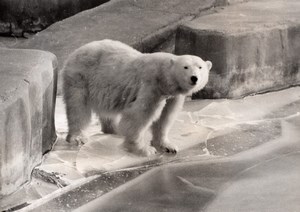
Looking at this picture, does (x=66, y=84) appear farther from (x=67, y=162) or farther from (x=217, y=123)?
(x=217, y=123)

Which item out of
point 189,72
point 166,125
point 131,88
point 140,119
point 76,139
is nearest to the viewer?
point 189,72

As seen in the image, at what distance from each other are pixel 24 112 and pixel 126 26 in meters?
3.16

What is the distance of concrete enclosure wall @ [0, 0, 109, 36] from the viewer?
35.2 ft

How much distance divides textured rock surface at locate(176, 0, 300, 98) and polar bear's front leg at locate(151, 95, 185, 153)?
1.65m

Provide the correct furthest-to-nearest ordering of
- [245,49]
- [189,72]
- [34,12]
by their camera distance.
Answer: [34,12], [245,49], [189,72]

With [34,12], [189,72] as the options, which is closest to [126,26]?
[189,72]

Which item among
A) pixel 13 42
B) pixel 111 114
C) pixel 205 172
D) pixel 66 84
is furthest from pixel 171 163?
pixel 13 42

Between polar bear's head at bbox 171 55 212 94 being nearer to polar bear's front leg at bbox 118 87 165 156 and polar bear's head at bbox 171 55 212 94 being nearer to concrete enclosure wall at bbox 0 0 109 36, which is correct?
polar bear's front leg at bbox 118 87 165 156

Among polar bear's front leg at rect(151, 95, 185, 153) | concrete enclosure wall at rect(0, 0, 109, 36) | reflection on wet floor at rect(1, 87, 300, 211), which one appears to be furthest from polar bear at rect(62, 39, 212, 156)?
concrete enclosure wall at rect(0, 0, 109, 36)

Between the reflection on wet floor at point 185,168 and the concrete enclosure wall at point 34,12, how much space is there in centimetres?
380

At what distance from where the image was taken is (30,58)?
5793 mm

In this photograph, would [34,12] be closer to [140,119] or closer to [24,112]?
[140,119]

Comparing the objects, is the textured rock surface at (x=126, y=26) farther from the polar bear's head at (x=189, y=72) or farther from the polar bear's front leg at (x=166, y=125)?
the polar bear's head at (x=189, y=72)

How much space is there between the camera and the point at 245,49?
25.1 feet
